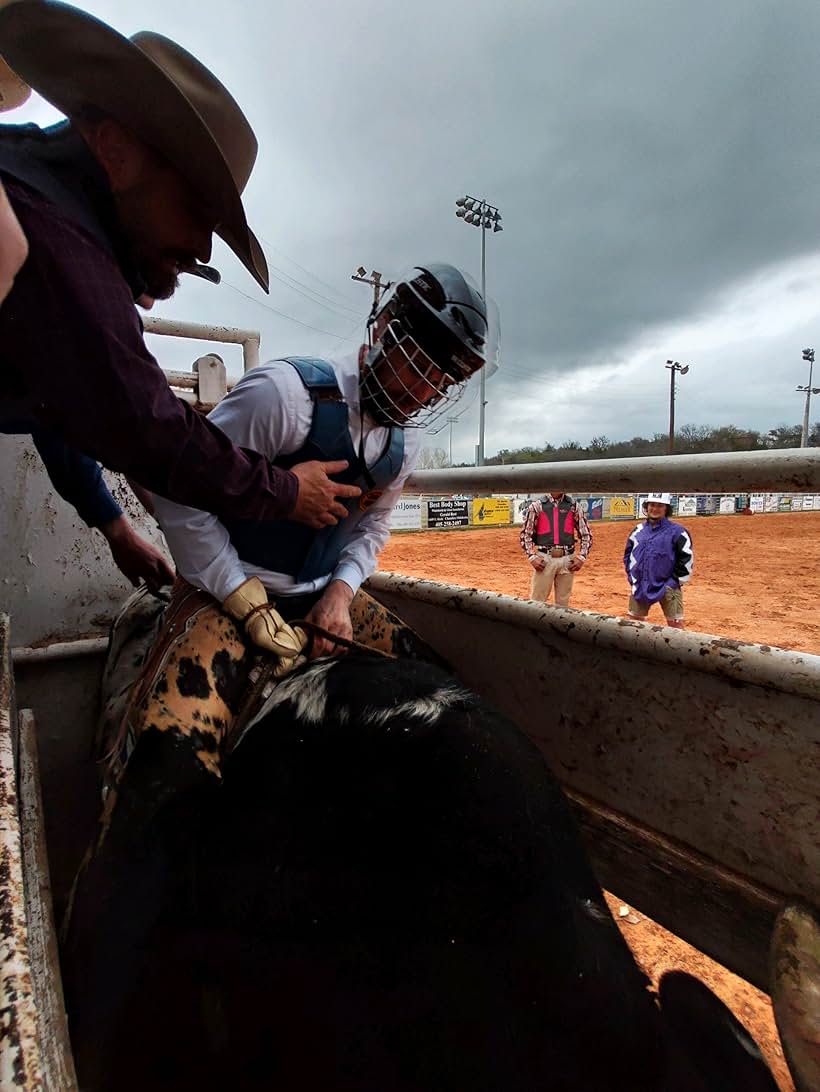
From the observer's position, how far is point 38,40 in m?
1.10

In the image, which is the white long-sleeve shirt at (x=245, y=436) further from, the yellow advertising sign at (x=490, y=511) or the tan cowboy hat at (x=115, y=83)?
the yellow advertising sign at (x=490, y=511)

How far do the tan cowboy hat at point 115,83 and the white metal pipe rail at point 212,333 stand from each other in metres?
2.12

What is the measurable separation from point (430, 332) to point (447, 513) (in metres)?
25.3

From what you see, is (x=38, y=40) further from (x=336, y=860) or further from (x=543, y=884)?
(x=543, y=884)

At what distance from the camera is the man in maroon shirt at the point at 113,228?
1079 mm

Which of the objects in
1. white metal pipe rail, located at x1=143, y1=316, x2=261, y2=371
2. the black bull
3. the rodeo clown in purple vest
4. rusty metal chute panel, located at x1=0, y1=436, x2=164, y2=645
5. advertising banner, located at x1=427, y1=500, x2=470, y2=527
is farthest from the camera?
advertising banner, located at x1=427, y1=500, x2=470, y2=527

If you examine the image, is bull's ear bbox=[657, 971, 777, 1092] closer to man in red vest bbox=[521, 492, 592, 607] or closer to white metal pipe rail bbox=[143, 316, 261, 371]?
white metal pipe rail bbox=[143, 316, 261, 371]

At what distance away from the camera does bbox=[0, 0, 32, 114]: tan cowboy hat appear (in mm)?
1247

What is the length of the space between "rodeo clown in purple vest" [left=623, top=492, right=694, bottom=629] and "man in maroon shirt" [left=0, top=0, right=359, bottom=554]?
6.42 metres

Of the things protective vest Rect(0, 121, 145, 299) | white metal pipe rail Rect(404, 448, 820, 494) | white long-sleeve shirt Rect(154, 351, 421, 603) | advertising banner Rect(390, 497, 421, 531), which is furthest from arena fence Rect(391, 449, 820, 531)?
advertising banner Rect(390, 497, 421, 531)

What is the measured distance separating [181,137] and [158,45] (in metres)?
0.36

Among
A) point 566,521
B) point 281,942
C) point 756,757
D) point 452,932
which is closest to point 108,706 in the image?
point 281,942

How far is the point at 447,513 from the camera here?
27.0 metres

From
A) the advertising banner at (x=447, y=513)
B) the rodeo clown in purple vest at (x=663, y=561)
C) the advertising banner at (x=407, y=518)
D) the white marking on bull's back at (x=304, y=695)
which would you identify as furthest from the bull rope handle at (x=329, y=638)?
the advertising banner at (x=447, y=513)
